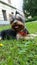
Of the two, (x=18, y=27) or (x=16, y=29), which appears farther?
(x=16, y=29)

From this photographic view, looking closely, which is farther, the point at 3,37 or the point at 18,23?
the point at 3,37

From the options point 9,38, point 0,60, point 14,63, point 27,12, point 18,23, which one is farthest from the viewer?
point 27,12

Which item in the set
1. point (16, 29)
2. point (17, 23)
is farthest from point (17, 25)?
point (16, 29)

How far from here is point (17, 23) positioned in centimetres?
403

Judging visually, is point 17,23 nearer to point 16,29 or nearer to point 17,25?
point 17,25

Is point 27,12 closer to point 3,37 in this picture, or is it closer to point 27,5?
point 27,5

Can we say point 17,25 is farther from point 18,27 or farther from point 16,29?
point 16,29

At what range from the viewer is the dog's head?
4.03 m

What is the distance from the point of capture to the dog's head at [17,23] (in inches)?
159

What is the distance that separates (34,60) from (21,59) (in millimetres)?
119

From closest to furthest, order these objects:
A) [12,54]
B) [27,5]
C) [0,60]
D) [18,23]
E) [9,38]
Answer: [0,60] < [12,54] < [18,23] < [9,38] < [27,5]

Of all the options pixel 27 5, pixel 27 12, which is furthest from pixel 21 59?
pixel 27 12

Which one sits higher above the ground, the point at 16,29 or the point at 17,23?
the point at 17,23

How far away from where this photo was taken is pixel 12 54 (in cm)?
251
